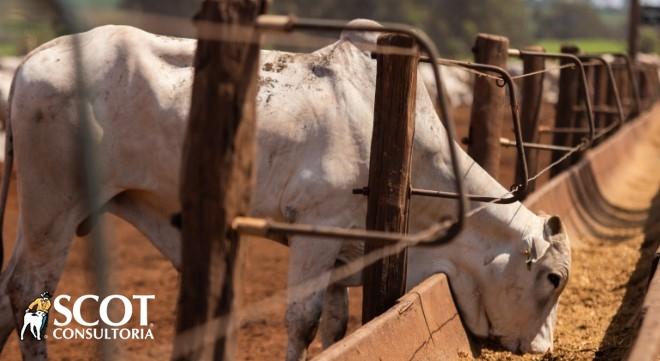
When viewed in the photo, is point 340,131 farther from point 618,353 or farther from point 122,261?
point 122,261

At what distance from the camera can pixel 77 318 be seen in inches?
266

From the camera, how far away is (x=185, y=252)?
3.12 meters

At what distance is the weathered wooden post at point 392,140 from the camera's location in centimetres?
487

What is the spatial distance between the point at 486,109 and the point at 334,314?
191 cm

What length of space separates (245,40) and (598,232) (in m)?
7.59

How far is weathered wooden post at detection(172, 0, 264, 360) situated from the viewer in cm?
303

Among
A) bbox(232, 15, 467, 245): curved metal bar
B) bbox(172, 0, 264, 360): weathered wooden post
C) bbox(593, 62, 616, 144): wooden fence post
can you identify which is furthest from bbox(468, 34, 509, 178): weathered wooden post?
bbox(593, 62, 616, 144): wooden fence post

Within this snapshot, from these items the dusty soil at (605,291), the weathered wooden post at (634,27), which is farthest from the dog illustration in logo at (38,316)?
the weathered wooden post at (634,27)

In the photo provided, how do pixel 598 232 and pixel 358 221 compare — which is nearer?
pixel 358 221

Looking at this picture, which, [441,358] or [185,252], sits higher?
[185,252]

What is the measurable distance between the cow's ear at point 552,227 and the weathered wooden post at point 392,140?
3.76 feet

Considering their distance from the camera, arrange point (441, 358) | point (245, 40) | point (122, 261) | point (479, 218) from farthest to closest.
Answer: point (122, 261) → point (479, 218) → point (441, 358) → point (245, 40)

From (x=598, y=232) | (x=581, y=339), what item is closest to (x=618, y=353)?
(x=581, y=339)

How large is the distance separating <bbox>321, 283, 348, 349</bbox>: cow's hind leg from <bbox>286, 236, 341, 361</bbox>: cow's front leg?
0.37m
